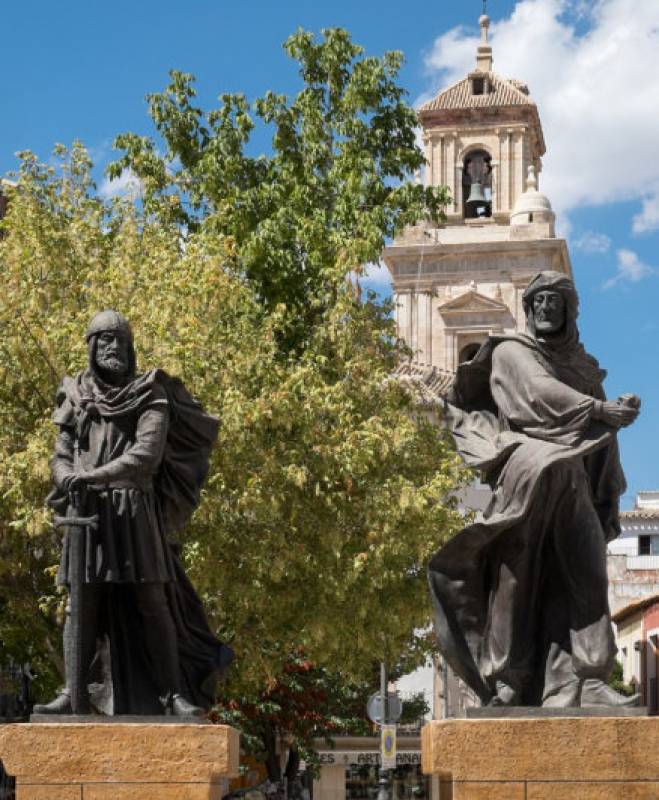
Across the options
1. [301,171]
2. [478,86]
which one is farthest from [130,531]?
[478,86]

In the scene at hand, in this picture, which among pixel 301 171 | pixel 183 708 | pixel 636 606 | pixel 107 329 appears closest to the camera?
pixel 183 708

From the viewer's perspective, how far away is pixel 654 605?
2264 inches

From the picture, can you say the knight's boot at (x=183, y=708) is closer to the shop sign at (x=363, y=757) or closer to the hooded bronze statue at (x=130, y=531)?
the hooded bronze statue at (x=130, y=531)

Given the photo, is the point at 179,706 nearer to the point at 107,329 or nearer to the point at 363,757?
the point at 107,329

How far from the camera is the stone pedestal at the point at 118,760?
7594 mm

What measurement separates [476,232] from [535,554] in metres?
69.9

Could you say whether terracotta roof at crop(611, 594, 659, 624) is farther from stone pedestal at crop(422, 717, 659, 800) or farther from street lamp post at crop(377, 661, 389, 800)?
stone pedestal at crop(422, 717, 659, 800)

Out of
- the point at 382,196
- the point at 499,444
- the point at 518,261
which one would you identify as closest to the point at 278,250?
the point at 382,196

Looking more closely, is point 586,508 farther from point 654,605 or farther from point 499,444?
point 654,605

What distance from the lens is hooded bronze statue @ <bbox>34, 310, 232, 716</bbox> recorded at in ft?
26.6

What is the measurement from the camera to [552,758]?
726 cm

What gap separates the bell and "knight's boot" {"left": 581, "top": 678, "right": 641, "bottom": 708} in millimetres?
68161

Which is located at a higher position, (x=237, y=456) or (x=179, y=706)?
(x=237, y=456)

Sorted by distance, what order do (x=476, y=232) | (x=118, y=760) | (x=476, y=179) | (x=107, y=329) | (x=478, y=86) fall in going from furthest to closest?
(x=478, y=86)
(x=476, y=179)
(x=476, y=232)
(x=107, y=329)
(x=118, y=760)
